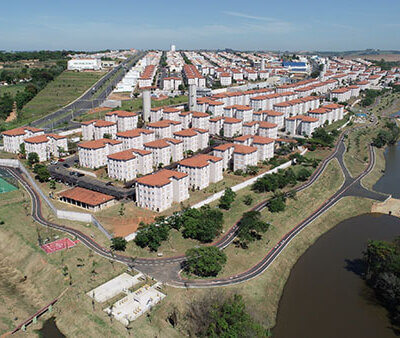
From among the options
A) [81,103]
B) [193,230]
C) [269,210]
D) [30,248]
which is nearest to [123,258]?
[193,230]

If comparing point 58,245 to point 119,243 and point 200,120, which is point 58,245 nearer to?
point 119,243

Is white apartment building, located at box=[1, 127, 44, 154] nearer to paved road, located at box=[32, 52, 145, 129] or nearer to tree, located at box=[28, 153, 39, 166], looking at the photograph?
tree, located at box=[28, 153, 39, 166]

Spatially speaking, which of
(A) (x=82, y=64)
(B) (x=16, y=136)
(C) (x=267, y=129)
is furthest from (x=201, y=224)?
(A) (x=82, y=64)

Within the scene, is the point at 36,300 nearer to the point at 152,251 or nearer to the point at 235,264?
the point at 152,251

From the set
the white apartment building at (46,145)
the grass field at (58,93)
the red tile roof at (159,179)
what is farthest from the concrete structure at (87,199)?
the grass field at (58,93)

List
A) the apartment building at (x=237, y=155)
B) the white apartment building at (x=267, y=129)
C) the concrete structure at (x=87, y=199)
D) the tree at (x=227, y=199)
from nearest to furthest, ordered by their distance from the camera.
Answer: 1. the concrete structure at (x=87, y=199)
2. the tree at (x=227, y=199)
3. the apartment building at (x=237, y=155)
4. the white apartment building at (x=267, y=129)

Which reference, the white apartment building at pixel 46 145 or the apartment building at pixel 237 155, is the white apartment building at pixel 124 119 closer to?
the white apartment building at pixel 46 145
